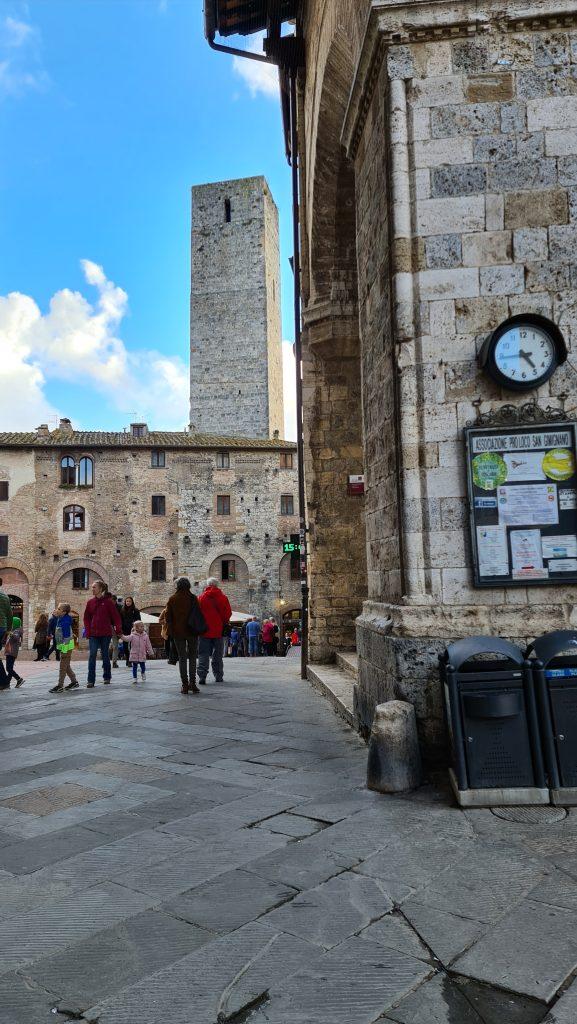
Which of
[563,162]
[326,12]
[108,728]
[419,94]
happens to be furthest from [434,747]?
[326,12]

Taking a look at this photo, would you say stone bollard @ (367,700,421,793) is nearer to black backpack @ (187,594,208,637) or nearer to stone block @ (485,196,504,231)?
stone block @ (485,196,504,231)

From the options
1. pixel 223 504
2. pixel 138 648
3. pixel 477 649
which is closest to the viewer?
pixel 477 649

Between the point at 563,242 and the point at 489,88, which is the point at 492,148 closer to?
the point at 489,88

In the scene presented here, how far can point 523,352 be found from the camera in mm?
4543

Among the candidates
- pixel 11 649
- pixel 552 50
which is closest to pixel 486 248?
pixel 552 50

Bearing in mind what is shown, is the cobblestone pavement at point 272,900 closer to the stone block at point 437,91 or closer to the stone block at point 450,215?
the stone block at point 450,215

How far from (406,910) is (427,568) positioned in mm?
2327

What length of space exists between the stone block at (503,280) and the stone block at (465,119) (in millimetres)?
969

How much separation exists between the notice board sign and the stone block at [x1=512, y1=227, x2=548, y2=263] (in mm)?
1149

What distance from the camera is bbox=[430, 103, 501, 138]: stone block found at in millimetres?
4844

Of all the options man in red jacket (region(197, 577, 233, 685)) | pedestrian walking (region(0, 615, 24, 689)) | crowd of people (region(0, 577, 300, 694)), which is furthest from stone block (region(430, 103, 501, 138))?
pedestrian walking (region(0, 615, 24, 689))

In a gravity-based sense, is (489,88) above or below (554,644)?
above

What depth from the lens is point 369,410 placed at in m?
5.75

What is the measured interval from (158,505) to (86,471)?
3.55 metres
